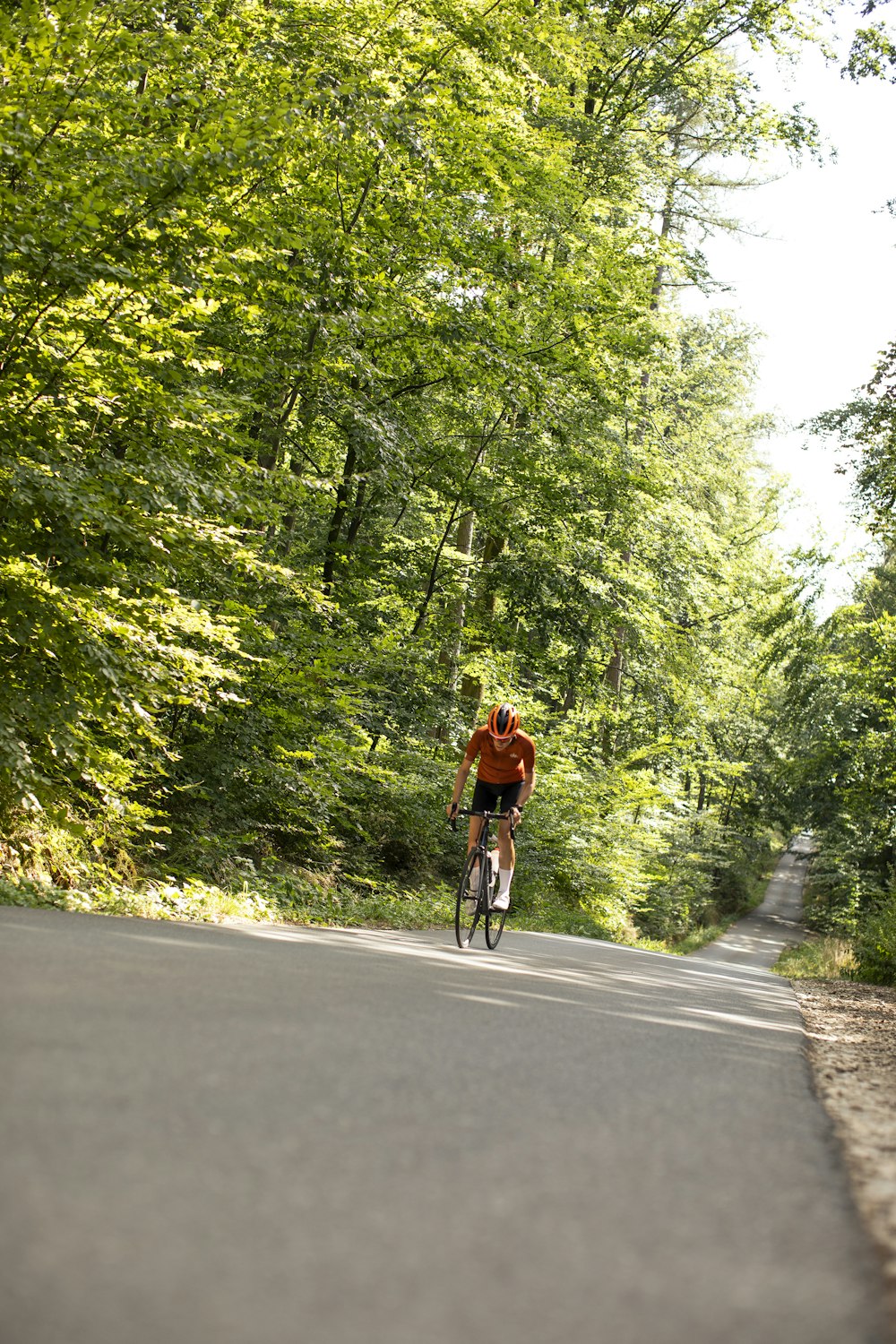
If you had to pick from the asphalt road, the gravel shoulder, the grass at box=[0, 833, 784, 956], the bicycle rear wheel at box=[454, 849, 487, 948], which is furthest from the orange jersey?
the asphalt road

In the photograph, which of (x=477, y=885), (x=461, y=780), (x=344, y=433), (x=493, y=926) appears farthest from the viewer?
(x=344, y=433)

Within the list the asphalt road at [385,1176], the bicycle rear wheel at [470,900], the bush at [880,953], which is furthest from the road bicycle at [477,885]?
the bush at [880,953]

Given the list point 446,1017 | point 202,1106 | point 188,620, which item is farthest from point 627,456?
point 202,1106

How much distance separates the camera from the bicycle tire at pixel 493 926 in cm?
1055

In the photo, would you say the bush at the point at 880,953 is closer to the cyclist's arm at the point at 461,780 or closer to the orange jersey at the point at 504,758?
the orange jersey at the point at 504,758

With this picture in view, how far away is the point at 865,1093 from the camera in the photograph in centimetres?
527

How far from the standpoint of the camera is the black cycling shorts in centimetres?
1028

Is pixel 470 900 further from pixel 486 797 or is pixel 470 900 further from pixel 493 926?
pixel 486 797

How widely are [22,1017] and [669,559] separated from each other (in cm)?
2411

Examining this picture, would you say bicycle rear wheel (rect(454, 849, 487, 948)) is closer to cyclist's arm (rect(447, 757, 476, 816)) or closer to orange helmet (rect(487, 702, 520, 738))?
cyclist's arm (rect(447, 757, 476, 816))

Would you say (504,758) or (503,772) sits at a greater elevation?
(504,758)

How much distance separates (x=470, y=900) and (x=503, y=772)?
47.2 inches

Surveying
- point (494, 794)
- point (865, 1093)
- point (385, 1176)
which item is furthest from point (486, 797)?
point (385, 1176)

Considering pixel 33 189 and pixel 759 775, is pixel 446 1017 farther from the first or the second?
pixel 759 775
